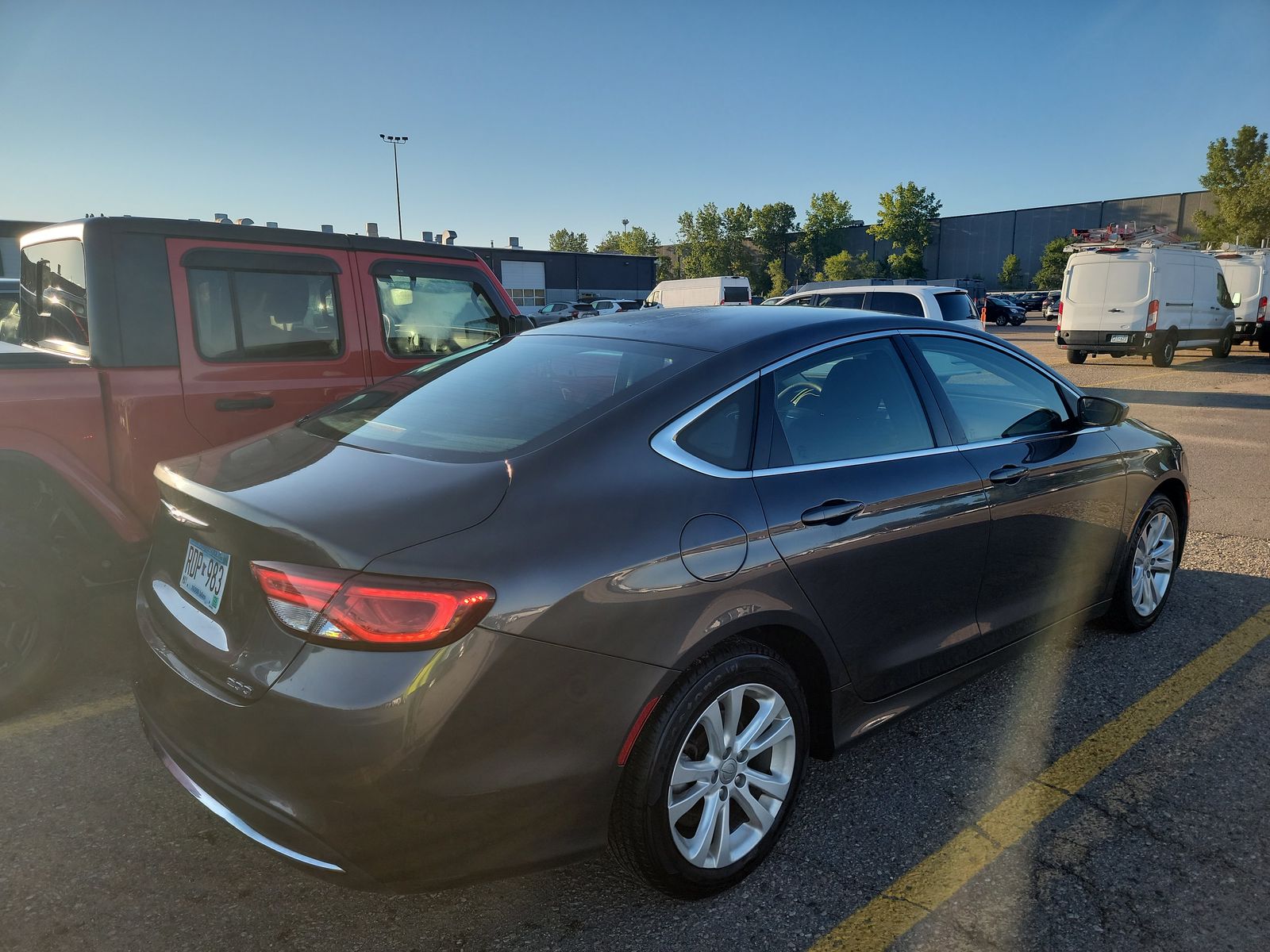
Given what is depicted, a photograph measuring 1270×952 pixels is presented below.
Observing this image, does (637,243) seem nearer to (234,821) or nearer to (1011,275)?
(1011,275)

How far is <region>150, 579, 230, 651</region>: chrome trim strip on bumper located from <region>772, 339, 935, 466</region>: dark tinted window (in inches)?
59.4

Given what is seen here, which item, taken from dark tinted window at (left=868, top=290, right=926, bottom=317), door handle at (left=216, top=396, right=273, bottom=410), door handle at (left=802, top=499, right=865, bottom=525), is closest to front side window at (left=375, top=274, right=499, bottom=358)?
door handle at (left=216, top=396, right=273, bottom=410)

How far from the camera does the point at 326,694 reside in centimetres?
180

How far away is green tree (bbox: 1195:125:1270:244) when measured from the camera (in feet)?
122

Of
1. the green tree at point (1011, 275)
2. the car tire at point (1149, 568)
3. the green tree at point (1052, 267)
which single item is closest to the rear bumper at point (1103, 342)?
the car tire at point (1149, 568)

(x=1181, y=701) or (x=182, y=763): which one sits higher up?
(x=182, y=763)

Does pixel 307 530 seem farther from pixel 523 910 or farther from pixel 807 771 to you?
pixel 807 771

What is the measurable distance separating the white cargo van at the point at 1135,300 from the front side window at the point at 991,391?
15.7m

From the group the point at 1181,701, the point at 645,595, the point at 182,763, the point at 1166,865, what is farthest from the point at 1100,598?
the point at 182,763

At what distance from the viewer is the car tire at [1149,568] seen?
3932 millimetres

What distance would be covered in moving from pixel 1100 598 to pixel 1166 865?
155cm

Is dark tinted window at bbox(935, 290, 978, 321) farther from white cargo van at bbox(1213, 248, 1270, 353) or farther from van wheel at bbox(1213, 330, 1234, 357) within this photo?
white cargo van at bbox(1213, 248, 1270, 353)

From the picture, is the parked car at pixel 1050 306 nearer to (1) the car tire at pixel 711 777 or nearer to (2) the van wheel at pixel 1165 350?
(2) the van wheel at pixel 1165 350

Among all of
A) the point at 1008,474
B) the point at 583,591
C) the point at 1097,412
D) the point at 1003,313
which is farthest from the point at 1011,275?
the point at 583,591
